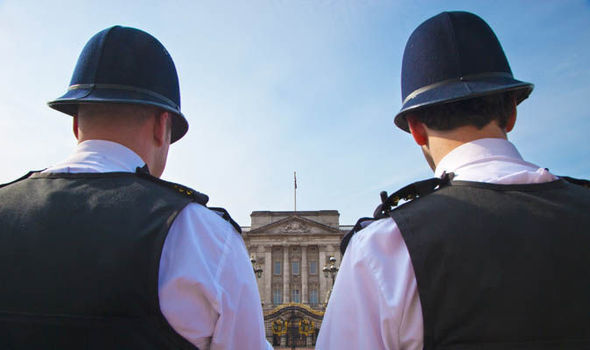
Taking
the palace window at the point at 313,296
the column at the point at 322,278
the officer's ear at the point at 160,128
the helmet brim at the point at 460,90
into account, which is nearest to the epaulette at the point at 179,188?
the officer's ear at the point at 160,128

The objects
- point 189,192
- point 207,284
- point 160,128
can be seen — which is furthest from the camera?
point 160,128

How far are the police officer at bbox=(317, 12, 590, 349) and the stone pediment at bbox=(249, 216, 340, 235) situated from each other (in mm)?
45733

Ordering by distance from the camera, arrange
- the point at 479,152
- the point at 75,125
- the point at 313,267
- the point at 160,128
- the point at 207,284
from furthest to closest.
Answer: the point at 313,267 < the point at 75,125 < the point at 160,128 < the point at 479,152 < the point at 207,284

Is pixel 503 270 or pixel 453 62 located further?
pixel 453 62

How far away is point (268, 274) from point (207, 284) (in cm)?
4552

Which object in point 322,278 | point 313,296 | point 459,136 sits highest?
point 322,278

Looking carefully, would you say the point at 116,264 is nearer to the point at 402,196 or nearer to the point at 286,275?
the point at 402,196

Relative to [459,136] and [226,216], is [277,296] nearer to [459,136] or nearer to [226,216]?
[226,216]

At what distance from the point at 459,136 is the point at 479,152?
13 cm

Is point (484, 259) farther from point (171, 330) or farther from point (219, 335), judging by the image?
point (171, 330)

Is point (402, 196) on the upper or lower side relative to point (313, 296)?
lower

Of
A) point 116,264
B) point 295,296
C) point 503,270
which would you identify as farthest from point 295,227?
point 503,270

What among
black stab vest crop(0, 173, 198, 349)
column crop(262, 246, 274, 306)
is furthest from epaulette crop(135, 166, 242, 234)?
column crop(262, 246, 274, 306)

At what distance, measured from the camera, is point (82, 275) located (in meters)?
1.77
